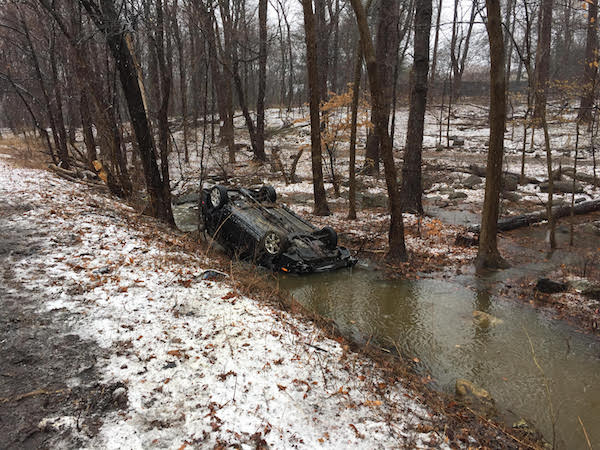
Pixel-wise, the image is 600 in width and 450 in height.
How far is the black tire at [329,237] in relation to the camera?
780 centimetres

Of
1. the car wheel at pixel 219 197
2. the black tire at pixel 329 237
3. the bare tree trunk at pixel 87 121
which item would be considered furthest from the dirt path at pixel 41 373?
the bare tree trunk at pixel 87 121

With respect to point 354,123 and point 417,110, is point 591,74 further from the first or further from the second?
point 354,123

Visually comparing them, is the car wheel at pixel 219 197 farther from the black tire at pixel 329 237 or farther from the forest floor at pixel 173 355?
the black tire at pixel 329 237

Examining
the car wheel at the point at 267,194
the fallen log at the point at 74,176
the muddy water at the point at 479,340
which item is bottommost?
the muddy water at the point at 479,340

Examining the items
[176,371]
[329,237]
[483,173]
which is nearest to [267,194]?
[329,237]

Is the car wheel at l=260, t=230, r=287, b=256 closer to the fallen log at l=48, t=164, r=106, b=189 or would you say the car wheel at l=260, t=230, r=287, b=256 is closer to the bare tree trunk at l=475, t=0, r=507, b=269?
the bare tree trunk at l=475, t=0, r=507, b=269

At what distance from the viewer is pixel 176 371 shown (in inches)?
132

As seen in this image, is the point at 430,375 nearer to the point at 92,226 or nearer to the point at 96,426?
the point at 96,426

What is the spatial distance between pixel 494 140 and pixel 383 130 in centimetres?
215

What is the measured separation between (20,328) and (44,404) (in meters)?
1.17

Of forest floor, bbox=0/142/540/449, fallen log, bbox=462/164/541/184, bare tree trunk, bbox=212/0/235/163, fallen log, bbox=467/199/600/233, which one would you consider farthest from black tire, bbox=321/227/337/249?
fallen log, bbox=462/164/541/184

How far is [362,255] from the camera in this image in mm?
8984

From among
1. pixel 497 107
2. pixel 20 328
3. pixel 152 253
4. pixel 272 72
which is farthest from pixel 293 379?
pixel 272 72

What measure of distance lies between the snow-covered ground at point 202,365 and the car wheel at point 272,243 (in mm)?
1730
